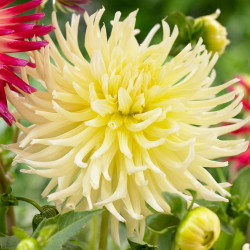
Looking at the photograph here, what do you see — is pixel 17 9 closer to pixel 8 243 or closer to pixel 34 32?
pixel 34 32

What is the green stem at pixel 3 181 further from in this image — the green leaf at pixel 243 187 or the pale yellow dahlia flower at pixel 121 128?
the green leaf at pixel 243 187

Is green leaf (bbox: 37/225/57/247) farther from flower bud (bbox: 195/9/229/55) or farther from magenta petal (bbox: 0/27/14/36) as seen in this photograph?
flower bud (bbox: 195/9/229/55)

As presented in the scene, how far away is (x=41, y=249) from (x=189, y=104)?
12 centimetres

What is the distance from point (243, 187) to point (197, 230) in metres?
0.12

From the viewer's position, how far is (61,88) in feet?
0.97

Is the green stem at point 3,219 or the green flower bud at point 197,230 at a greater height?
the green flower bud at point 197,230

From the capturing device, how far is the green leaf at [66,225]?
0.73ft

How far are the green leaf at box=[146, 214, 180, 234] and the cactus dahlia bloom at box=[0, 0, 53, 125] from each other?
0.32 feet

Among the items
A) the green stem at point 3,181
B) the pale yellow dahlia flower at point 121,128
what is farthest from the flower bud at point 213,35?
the green stem at point 3,181

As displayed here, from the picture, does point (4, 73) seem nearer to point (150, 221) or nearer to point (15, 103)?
point (15, 103)

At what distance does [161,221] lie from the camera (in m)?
0.24

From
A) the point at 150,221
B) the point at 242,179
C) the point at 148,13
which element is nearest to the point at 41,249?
the point at 150,221

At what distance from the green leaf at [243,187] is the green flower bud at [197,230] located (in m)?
0.10

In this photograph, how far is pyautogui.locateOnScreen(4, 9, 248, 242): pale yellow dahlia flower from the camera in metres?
0.27
